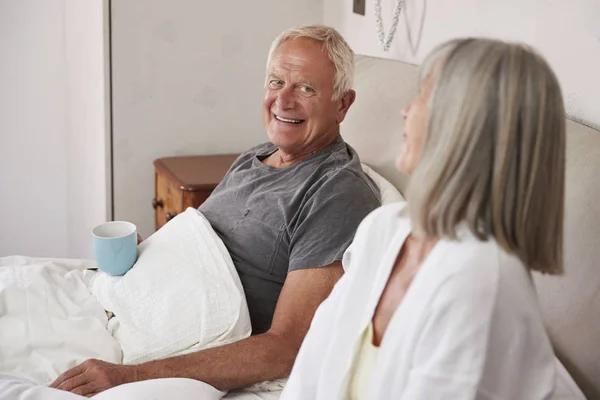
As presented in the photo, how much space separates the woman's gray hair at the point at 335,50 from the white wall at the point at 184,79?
84 centimetres

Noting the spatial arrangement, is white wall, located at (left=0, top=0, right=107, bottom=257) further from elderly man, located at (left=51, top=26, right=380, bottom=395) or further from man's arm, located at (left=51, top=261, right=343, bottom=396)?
man's arm, located at (left=51, top=261, right=343, bottom=396)

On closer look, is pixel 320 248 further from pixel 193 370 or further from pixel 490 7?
pixel 490 7

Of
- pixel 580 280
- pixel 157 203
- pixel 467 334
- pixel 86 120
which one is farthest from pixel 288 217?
pixel 86 120

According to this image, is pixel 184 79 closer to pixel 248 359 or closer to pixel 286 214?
pixel 286 214

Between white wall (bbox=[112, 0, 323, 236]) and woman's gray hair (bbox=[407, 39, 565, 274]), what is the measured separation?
1619mm

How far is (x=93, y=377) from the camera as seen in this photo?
1331 millimetres

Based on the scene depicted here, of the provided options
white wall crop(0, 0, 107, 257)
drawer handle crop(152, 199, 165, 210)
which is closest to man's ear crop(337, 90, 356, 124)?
drawer handle crop(152, 199, 165, 210)

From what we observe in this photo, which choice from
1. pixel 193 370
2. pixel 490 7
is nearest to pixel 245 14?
pixel 490 7

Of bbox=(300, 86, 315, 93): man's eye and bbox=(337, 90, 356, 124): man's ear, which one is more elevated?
bbox=(300, 86, 315, 93): man's eye

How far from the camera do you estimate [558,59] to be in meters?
1.42

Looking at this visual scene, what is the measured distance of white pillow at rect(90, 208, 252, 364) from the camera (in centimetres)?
145

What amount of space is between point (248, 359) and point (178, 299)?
0.20 m

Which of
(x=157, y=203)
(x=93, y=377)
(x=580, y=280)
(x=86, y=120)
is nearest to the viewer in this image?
(x=580, y=280)

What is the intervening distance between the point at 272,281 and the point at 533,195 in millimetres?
770
